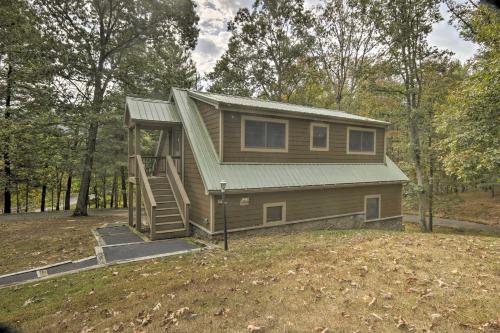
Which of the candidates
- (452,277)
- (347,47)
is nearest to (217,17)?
(347,47)

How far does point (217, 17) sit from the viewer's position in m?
21.6

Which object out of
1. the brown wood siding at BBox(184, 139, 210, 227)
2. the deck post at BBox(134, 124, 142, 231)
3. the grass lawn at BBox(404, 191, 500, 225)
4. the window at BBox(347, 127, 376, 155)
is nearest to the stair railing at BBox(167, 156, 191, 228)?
the brown wood siding at BBox(184, 139, 210, 227)

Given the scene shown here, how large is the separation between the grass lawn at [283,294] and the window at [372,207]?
21.0 feet

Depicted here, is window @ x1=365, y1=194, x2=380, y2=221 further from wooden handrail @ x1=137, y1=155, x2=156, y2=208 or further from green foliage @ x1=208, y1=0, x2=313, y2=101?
green foliage @ x1=208, y1=0, x2=313, y2=101

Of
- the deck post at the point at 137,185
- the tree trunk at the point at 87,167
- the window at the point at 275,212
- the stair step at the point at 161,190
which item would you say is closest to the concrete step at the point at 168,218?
the stair step at the point at 161,190

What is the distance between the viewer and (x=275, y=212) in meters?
11.0

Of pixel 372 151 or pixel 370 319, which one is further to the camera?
pixel 372 151

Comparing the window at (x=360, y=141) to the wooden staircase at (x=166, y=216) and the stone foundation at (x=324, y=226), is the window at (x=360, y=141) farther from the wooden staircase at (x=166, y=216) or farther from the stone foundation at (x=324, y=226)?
the wooden staircase at (x=166, y=216)

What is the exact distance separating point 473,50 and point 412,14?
4698 millimetres

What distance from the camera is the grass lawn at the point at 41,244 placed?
314 inches

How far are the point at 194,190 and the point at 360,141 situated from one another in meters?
9.43

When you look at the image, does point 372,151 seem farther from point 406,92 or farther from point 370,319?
point 370,319

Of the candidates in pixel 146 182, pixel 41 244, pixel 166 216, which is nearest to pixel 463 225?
pixel 166 216

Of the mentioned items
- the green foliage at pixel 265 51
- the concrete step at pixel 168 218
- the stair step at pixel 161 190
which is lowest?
the concrete step at pixel 168 218
